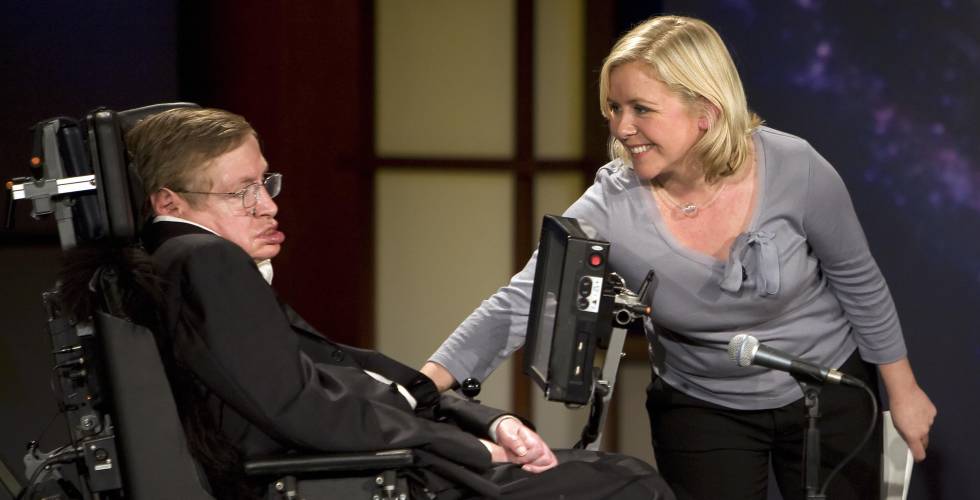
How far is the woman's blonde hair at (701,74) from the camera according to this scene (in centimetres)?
228

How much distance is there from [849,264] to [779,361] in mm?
492

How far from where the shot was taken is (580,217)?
8.07 feet

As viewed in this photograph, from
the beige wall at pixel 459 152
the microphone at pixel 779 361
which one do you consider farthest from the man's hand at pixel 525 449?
the beige wall at pixel 459 152

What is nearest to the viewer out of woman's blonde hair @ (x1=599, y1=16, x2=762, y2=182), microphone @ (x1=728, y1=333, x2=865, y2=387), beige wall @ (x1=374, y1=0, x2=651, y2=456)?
microphone @ (x1=728, y1=333, x2=865, y2=387)

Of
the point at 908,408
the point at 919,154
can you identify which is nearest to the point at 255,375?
the point at 908,408

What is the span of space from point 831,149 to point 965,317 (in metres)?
0.59

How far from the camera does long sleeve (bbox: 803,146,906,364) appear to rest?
7.64 feet

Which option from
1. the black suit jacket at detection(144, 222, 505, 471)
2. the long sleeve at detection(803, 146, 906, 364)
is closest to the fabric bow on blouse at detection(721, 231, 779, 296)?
the long sleeve at detection(803, 146, 906, 364)

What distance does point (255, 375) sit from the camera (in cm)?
197

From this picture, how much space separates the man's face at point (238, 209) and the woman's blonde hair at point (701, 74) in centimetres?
72

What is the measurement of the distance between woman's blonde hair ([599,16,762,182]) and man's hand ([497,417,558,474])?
2.10 feet

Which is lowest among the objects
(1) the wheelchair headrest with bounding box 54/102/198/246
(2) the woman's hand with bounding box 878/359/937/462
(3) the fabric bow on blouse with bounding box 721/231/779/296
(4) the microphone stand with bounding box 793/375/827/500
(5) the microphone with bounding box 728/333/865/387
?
(2) the woman's hand with bounding box 878/359/937/462

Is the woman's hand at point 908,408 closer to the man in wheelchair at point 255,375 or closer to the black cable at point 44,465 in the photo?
the man in wheelchair at point 255,375

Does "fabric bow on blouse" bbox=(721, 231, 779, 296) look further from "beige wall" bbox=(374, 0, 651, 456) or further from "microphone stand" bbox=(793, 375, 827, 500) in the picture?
"beige wall" bbox=(374, 0, 651, 456)
